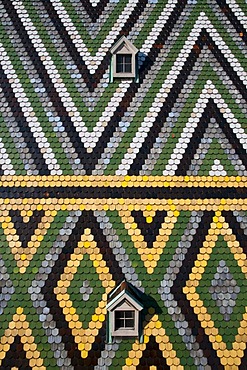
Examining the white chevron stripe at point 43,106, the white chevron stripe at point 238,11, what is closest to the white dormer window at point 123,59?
the white chevron stripe at point 43,106

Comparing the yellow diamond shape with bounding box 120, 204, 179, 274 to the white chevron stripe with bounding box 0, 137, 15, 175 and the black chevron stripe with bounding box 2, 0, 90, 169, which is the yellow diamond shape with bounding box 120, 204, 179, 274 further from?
the white chevron stripe with bounding box 0, 137, 15, 175

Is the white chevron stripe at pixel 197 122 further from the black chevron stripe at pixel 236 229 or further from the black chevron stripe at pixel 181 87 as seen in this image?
the black chevron stripe at pixel 236 229

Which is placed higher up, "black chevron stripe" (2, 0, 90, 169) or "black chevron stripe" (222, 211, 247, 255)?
"black chevron stripe" (2, 0, 90, 169)

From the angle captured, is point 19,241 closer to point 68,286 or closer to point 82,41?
point 68,286

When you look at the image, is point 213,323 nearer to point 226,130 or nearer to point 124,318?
point 124,318

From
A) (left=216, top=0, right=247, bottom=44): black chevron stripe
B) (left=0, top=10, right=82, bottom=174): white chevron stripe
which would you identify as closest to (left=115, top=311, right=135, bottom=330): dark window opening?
(left=0, top=10, right=82, bottom=174): white chevron stripe

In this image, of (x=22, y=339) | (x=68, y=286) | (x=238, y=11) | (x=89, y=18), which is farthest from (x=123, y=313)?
(x=238, y=11)
